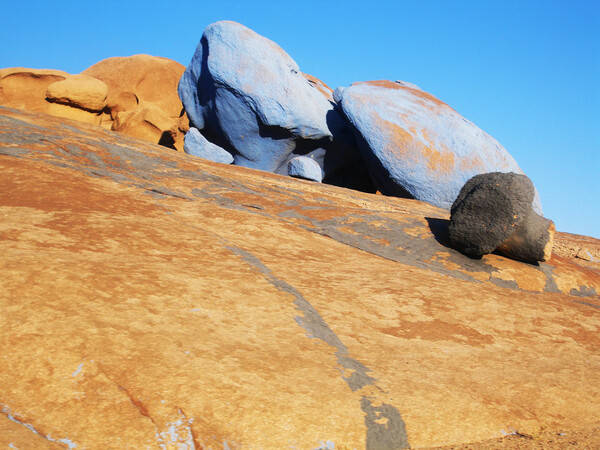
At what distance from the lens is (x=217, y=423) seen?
168cm

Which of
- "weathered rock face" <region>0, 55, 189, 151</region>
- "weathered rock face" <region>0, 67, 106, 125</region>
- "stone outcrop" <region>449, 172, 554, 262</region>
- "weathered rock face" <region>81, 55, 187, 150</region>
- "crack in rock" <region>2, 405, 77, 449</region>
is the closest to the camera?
"crack in rock" <region>2, 405, 77, 449</region>

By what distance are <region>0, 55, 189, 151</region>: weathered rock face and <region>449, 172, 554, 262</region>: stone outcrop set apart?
988 centimetres

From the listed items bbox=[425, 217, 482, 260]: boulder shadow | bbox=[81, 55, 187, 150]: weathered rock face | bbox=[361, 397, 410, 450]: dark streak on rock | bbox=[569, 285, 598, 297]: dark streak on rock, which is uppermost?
bbox=[81, 55, 187, 150]: weathered rock face

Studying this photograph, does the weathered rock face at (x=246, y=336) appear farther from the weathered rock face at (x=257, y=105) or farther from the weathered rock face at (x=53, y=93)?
the weathered rock face at (x=53, y=93)

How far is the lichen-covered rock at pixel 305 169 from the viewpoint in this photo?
11.0 metres

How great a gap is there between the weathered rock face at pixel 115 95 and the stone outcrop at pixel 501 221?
9.88 meters

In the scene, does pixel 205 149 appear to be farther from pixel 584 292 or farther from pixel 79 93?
pixel 584 292

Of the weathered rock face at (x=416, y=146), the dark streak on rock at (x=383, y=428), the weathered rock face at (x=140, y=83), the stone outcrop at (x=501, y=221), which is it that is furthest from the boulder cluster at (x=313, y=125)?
the dark streak on rock at (x=383, y=428)

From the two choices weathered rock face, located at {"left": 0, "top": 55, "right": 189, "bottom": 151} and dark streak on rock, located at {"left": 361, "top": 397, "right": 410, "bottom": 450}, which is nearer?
dark streak on rock, located at {"left": 361, "top": 397, "right": 410, "bottom": 450}

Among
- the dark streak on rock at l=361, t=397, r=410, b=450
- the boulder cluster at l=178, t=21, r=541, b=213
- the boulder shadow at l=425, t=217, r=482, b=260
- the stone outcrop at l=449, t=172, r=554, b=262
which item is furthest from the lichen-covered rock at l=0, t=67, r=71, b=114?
the dark streak on rock at l=361, t=397, r=410, b=450

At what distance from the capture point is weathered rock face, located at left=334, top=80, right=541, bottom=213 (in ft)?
33.9

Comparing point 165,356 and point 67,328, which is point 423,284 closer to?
point 165,356

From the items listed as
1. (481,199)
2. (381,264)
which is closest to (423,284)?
(381,264)

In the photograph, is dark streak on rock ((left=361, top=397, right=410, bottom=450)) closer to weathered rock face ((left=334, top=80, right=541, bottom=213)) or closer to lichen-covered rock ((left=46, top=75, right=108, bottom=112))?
weathered rock face ((left=334, top=80, right=541, bottom=213))
